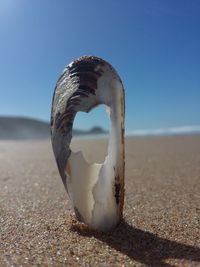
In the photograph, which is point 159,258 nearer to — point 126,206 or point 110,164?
point 110,164

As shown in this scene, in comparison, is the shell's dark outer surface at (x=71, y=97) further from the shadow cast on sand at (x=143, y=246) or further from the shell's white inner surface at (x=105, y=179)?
the shadow cast on sand at (x=143, y=246)

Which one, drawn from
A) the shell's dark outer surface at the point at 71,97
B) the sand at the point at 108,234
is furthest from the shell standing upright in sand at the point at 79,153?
the sand at the point at 108,234

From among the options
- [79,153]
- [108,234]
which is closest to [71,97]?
[79,153]

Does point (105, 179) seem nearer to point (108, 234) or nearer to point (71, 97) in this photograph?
point (108, 234)

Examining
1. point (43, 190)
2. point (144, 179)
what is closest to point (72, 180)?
point (43, 190)

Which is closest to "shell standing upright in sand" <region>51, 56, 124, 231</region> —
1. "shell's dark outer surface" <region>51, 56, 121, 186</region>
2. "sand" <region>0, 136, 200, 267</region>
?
"shell's dark outer surface" <region>51, 56, 121, 186</region>

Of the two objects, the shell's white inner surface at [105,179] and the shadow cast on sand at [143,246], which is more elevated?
the shell's white inner surface at [105,179]
